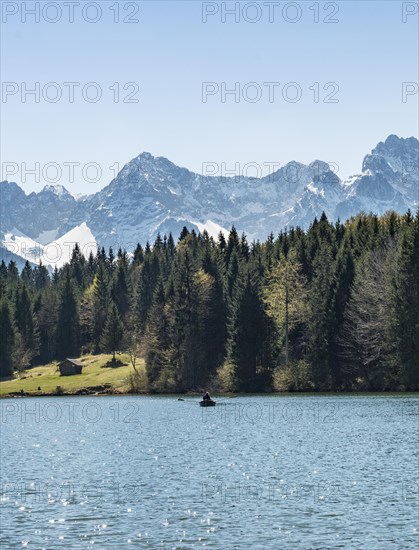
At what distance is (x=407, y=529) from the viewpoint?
40.2 meters

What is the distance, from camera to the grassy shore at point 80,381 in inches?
6265

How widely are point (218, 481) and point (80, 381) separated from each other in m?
116

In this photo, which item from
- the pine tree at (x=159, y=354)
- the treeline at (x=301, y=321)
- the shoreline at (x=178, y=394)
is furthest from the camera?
the pine tree at (x=159, y=354)

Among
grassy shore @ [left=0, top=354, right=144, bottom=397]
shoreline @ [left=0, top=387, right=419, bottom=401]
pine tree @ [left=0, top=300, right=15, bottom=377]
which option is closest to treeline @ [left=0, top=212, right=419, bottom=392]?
shoreline @ [left=0, top=387, right=419, bottom=401]

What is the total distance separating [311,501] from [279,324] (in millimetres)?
92559

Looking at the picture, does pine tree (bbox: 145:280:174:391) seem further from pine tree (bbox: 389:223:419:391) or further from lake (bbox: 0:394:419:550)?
lake (bbox: 0:394:419:550)

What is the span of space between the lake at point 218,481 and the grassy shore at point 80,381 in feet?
195

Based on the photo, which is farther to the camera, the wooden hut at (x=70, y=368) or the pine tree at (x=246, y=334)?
the wooden hut at (x=70, y=368)

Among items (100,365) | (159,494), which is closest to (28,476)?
(159,494)

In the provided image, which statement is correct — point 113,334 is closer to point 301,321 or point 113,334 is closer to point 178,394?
point 178,394

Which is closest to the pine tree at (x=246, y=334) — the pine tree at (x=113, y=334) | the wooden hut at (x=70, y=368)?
the wooden hut at (x=70, y=368)

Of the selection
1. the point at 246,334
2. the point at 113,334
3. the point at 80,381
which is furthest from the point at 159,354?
the point at 113,334

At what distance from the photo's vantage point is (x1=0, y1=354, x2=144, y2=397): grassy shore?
159m

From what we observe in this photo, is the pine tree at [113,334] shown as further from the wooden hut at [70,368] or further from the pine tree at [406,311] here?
the pine tree at [406,311]
